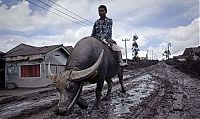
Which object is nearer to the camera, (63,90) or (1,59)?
(63,90)

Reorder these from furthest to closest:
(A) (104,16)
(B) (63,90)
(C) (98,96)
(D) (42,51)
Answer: (D) (42,51), (A) (104,16), (C) (98,96), (B) (63,90)

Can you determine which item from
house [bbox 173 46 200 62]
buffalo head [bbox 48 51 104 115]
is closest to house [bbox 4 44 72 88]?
house [bbox 173 46 200 62]

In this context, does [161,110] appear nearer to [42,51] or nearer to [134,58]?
[42,51]

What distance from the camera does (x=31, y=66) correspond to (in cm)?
2294

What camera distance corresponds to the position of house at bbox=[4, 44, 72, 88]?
2223 centimetres

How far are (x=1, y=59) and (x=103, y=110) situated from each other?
1999 cm

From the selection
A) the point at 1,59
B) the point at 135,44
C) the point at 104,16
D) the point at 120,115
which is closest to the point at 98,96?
the point at 120,115

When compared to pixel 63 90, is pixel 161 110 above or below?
below

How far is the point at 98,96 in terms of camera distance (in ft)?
22.7

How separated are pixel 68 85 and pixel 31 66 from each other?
18770mm

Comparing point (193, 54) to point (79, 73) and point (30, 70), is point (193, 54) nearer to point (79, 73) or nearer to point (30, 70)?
point (30, 70)

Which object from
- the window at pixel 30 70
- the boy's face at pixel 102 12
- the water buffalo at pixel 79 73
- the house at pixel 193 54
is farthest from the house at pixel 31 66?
the water buffalo at pixel 79 73

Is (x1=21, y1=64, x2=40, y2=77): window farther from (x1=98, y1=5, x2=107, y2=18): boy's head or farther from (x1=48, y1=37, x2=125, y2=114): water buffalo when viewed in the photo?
(x1=48, y1=37, x2=125, y2=114): water buffalo

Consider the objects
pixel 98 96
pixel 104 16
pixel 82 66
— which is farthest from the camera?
pixel 104 16
